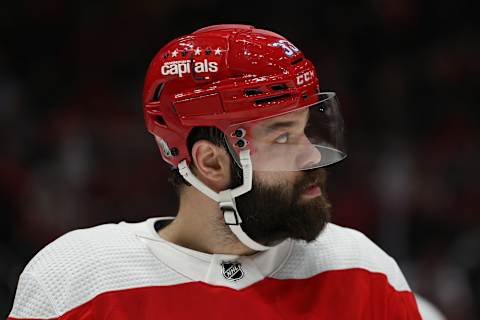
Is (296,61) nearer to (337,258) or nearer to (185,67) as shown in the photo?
(185,67)

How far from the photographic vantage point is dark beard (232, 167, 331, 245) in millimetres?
1719

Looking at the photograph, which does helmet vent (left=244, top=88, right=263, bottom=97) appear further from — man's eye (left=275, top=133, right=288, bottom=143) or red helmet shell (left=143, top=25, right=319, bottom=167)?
man's eye (left=275, top=133, right=288, bottom=143)

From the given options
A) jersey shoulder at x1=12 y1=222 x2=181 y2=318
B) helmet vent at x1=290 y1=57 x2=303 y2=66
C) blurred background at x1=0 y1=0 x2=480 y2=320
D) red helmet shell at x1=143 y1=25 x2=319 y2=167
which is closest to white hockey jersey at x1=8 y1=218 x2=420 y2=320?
jersey shoulder at x1=12 y1=222 x2=181 y2=318

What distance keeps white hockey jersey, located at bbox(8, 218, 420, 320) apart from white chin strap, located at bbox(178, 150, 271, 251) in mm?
58

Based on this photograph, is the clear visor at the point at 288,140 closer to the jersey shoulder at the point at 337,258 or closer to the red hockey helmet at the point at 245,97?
the red hockey helmet at the point at 245,97

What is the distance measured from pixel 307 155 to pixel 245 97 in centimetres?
18

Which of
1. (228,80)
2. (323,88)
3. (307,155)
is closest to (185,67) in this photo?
(228,80)

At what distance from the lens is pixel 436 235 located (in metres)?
4.40

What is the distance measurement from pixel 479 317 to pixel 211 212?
2332 millimetres

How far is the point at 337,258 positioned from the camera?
1.85m

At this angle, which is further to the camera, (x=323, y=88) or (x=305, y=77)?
(x=323, y=88)

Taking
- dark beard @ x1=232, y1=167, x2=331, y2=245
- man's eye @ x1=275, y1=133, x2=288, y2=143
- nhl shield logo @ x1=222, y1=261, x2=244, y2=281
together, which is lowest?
nhl shield logo @ x1=222, y1=261, x2=244, y2=281

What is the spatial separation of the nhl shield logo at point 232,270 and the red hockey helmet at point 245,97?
0.22m

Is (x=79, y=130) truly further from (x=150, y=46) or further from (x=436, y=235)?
(x=436, y=235)
